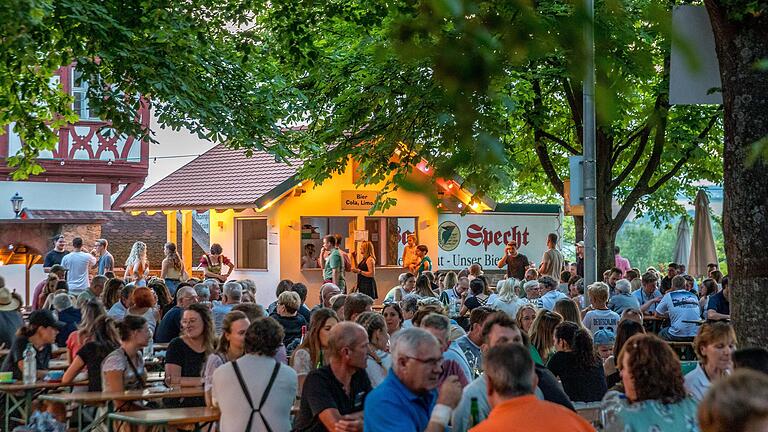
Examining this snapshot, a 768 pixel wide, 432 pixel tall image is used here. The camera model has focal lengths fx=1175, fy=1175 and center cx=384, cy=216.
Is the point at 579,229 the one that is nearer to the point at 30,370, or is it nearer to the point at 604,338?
the point at 604,338

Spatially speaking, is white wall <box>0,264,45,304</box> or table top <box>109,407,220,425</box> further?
white wall <box>0,264,45,304</box>

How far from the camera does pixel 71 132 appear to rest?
30781mm

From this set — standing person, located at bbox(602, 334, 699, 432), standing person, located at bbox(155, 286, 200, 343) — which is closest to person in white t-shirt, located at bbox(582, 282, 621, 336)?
standing person, located at bbox(155, 286, 200, 343)

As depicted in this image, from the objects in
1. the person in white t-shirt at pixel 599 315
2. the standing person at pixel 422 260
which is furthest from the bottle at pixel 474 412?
the standing person at pixel 422 260

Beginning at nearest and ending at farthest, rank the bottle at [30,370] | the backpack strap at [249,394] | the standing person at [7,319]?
the backpack strap at [249,394] < the bottle at [30,370] < the standing person at [7,319]

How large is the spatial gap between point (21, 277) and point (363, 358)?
2392cm

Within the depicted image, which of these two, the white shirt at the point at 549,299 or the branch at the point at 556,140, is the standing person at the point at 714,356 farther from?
the branch at the point at 556,140

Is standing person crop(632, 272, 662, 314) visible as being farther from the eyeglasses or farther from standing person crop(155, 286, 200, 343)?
the eyeglasses

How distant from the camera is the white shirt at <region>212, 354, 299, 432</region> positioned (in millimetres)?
7383

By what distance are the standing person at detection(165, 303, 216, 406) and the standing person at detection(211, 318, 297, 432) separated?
2.19 metres

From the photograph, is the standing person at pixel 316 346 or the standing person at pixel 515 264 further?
the standing person at pixel 515 264

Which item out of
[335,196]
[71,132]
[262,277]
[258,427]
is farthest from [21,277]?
[258,427]

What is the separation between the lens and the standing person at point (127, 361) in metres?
9.45

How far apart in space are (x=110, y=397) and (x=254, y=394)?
2.27 m
